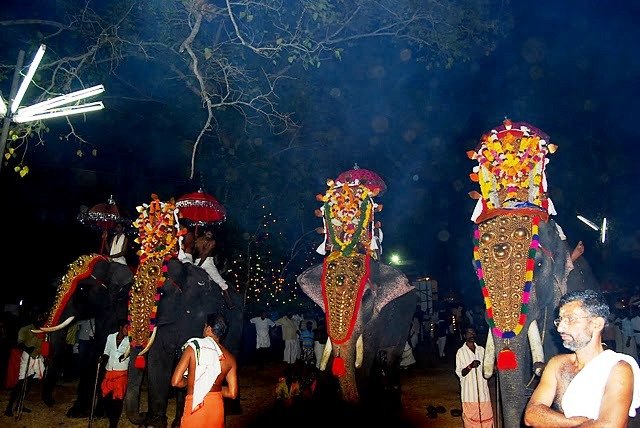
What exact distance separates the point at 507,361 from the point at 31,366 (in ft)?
25.3

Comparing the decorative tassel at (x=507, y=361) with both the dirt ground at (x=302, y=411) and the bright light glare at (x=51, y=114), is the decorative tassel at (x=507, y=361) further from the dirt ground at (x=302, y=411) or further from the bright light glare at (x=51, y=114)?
the bright light glare at (x=51, y=114)

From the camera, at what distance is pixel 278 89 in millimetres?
12281

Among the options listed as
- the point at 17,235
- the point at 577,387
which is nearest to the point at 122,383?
the point at 577,387

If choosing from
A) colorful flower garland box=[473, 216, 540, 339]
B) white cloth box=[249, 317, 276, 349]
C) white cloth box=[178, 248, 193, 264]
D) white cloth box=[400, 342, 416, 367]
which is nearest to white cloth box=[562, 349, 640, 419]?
colorful flower garland box=[473, 216, 540, 339]

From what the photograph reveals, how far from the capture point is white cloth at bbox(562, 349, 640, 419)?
275cm

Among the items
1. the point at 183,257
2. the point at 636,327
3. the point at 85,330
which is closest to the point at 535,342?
the point at 183,257

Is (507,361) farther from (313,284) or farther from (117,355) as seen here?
(117,355)

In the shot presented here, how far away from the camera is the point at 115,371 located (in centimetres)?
791

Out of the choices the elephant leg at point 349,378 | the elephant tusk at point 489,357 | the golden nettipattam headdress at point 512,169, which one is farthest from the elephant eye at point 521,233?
the elephant leg at point 349,378

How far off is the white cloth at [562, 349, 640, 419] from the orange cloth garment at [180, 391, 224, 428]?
3.06 metres

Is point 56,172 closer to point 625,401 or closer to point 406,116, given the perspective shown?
point 406,116

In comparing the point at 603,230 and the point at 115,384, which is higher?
the point at 603,230

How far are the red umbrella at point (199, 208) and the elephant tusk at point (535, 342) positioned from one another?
238 inches

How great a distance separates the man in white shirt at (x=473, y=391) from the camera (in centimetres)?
670
